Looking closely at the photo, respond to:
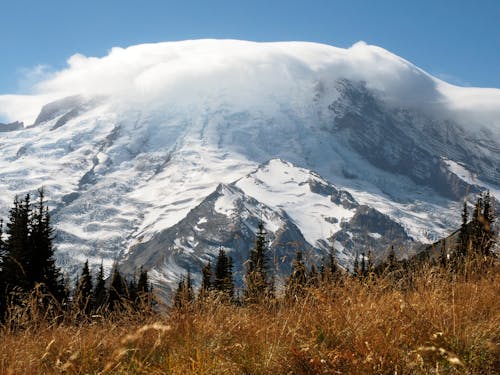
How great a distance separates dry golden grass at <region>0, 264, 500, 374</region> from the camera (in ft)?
14.0

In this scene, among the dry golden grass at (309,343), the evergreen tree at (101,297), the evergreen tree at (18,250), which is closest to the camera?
the dry golden grass at (309,343)

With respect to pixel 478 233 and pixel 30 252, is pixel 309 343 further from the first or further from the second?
pixel 30 252

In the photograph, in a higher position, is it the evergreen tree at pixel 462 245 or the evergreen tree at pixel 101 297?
the evergreen tree at pixel 462 245

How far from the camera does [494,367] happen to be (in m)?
4.34

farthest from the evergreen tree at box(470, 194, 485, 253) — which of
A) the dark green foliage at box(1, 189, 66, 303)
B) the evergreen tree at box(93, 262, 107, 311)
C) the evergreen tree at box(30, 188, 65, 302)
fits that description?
the evergreen tree at box(30, 188, 65, 302)

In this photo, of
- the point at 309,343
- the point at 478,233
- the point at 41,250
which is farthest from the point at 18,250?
the point at 309,343

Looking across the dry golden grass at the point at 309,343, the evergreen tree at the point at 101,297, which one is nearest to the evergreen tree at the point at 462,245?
the dry golden grass at the point at 309,343

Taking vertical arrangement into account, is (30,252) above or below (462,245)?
below

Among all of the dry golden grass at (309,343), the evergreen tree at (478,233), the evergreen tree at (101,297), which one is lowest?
the evergreen tree at (101,297)

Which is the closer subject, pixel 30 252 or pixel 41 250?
pixel 30 252

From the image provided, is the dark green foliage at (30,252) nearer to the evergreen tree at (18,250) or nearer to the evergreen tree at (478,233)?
the evergreen tree at (18,250)

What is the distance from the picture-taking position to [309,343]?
4.63 meters

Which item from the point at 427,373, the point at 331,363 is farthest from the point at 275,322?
the point at 427,373

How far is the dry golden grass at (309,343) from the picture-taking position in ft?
14.0
